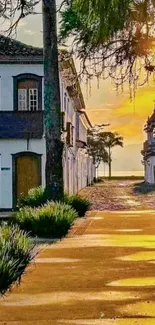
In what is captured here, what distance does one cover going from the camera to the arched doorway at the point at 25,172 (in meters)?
34.2

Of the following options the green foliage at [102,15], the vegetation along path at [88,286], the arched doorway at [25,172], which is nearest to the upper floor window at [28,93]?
the arched doorway at [25,172]

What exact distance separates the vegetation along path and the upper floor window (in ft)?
55.3

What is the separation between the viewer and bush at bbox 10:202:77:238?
18.4 metres

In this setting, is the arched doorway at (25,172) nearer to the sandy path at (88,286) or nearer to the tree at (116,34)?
the sandy path at (88,286)

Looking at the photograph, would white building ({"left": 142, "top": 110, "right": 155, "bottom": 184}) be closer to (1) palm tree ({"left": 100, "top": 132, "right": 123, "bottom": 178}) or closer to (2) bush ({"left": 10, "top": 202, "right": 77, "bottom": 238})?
(1) palm tree ({"left": 100, "top": 132, "right": 123, "bottom": 178})

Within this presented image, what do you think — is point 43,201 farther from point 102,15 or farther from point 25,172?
point 102,15

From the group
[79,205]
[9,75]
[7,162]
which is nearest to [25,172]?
[7,162]

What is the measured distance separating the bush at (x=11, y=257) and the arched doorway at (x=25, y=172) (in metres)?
20.8

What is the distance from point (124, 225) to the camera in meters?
21.9

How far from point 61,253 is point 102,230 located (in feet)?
18.1

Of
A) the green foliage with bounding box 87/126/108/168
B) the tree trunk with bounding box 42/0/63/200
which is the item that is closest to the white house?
the tree trunk with bounding box 42/0/63/200

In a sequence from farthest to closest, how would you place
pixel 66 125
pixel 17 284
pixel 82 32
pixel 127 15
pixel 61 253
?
pixel 66 125 → pixel 61 253 → pixel 17 284 → pixel 82 32 → pixel 127 15

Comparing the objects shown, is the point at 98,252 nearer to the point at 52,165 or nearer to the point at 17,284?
the point at 17,284

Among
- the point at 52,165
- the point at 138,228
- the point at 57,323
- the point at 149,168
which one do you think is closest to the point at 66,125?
the point at 52,165
